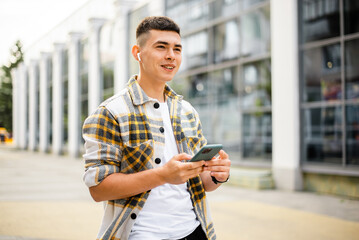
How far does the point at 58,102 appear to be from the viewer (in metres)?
29.6

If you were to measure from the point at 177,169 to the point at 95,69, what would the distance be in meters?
22.7

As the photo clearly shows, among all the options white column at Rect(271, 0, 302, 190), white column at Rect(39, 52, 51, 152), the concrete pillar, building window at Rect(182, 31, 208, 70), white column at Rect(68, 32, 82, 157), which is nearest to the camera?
white column at Rect(271, 0, 302, 190)

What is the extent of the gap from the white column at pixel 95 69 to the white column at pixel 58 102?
603cm

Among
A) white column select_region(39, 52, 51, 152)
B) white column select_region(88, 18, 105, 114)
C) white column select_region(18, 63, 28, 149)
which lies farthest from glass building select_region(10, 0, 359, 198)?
white column select_region(18, 63, 28, 149)

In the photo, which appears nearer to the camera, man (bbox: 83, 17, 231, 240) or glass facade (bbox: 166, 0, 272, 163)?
man (bbox: 83, 17, 231, 240)

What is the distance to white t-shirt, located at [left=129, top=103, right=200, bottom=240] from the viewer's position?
6.32 feet

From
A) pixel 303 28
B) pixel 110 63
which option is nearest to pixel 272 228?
pixel 303 28

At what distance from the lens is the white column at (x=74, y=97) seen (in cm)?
2562

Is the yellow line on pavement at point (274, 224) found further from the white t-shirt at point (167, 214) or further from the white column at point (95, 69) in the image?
the white column at point (95, 69)

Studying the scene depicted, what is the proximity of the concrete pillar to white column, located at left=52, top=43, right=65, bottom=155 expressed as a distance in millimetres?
6211

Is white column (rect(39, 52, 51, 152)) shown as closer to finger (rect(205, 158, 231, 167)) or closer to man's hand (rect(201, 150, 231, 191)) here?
man's hand (rect(201, 150, 231, 191))

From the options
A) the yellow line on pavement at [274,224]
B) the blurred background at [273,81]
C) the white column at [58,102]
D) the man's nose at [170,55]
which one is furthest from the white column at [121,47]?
the man's nose at [170,55]

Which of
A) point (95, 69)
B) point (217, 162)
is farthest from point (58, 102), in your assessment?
point (217, 162)

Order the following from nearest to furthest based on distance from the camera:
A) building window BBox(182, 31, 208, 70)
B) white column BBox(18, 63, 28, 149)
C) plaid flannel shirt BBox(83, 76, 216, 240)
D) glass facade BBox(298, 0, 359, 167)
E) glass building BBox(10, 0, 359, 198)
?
plaid flannel shirt BBox(83, 76, 216, 240)
glass facade BBox(298, 0, 359, 167)
glass building BBox(10, 0, 359, 198)
building window BBox(182, 31, 208, 70)
white column BBox(18, 63, 28, 149)
